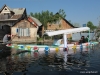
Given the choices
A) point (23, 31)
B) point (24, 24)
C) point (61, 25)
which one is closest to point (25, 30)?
point (23, 31)

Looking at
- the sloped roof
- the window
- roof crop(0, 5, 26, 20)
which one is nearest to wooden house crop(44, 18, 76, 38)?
the sloped roof

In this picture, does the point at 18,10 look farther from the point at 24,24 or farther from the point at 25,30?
the point at 25,30

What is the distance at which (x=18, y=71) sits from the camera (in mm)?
13688

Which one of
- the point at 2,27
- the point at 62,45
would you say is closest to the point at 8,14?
the point at 2,27

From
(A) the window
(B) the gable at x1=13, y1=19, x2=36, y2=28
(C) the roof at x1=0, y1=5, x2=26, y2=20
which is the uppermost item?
(C) the roof at x1=0, y1=5, x2=26, y2=20

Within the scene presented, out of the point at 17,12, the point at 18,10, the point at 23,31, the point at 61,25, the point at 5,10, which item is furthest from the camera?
the point at 18,10

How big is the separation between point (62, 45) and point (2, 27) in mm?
32219

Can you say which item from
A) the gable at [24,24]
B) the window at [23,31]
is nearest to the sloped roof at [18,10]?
the gable at [24,24]

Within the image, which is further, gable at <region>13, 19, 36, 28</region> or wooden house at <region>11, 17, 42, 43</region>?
wooden house at <region>11, 17, 42, 43</region>

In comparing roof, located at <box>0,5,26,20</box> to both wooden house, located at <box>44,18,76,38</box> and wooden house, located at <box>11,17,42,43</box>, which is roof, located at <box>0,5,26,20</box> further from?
wooden house, located at <box>44,18,76,38</box>

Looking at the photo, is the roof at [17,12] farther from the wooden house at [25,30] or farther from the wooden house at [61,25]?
the wooden house at [61,25]

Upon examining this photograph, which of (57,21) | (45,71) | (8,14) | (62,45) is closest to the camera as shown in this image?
(45,71)

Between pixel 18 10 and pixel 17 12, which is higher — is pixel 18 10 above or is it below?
above

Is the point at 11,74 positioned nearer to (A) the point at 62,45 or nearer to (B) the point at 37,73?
(B) the point at 37,73
